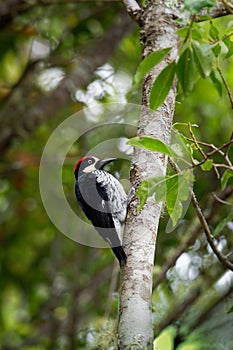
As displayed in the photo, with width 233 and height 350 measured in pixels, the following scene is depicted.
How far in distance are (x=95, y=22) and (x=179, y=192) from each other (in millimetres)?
3788

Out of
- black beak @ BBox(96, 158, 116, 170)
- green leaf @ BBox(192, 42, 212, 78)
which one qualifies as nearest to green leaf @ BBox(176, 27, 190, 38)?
green leaf @ BBox(192, 42, 212, 78)

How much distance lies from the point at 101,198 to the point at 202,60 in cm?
157

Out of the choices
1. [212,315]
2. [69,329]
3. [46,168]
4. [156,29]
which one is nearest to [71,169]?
[46,168]

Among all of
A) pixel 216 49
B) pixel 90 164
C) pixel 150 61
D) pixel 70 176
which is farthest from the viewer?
pixel 70 176

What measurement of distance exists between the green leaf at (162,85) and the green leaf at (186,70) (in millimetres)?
36

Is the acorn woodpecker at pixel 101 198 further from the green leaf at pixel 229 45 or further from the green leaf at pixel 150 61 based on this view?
the green leaf at pixel 150 61

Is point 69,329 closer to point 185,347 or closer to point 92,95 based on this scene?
point 185,347

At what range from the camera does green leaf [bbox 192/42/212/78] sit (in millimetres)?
1883

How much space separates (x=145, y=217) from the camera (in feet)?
6.92

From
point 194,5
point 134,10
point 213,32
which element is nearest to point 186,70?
point 194,5

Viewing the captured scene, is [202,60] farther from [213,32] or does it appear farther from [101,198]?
[101,198]

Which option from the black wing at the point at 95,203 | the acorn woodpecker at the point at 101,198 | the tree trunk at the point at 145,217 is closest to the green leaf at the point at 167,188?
the tree trunk at the point at 145,217

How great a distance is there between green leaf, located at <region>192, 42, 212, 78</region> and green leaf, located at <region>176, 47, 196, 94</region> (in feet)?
0.05

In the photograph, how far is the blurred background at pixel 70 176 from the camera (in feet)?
12.2
